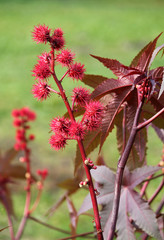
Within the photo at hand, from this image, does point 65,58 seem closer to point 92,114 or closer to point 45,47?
point 92,114

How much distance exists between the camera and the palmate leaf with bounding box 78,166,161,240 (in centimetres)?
57

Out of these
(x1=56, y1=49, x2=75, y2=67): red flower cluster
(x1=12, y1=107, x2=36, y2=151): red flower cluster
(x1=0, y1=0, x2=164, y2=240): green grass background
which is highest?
(x1=0, y1=0, x2=164, y2=240): green grass background

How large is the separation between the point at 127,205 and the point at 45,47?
13.6 ft

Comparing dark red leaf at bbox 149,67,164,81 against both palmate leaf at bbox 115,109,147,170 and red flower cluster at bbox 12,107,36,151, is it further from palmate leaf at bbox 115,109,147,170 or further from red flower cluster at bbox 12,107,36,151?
red flower cluster at bbox 12,107,36,151

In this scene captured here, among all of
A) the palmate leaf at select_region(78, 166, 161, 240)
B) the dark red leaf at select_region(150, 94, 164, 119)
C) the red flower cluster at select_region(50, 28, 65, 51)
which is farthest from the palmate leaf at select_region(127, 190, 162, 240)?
the red flower cluster at select_region(50, 28, 65, 51)

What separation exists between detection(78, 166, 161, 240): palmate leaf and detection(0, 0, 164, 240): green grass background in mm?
314

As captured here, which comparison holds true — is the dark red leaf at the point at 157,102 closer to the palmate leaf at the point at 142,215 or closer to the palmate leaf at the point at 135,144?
the palmate leaf at the point at 135,144

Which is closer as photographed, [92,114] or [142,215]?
[92,114]

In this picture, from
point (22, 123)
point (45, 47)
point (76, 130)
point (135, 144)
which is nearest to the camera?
point (76, 130)

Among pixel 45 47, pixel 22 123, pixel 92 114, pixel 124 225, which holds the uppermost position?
pixel 45 47

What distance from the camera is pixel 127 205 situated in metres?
0.62

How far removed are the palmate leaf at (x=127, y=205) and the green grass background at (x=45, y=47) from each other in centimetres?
31

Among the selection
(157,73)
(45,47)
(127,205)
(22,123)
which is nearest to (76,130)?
(157,73)

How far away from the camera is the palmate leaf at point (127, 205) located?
0.57 meters
